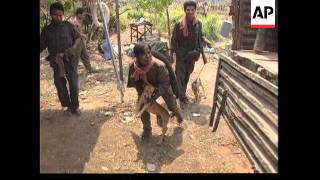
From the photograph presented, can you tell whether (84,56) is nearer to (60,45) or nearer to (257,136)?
(60,45)

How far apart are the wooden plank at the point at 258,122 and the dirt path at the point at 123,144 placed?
794 millimetres

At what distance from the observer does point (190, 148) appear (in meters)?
5.88

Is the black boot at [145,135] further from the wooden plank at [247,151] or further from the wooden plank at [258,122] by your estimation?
the wooden plank at [258,122]

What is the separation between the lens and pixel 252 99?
4.64 m

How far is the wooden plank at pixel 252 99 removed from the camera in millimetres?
3931

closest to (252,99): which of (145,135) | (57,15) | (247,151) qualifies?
(247,151)

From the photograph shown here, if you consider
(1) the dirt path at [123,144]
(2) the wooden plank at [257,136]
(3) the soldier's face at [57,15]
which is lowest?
(1) the dirt path at [123,144]

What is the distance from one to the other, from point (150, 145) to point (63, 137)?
1479 mm

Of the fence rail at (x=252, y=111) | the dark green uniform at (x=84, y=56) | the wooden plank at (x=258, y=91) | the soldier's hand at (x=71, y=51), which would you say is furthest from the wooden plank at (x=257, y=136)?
the dark green uniform at (x=84, y=56)

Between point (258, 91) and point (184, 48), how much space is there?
3.23 metres

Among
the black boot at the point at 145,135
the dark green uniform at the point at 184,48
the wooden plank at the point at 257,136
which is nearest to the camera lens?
the wooden plank at the point at 257,136

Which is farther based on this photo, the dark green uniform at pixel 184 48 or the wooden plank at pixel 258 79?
the dark green uniform at pixel 184 48

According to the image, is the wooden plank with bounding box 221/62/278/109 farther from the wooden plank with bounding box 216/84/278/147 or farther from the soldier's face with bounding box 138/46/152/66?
the soldier's face with bounding box 138/46/152/66
